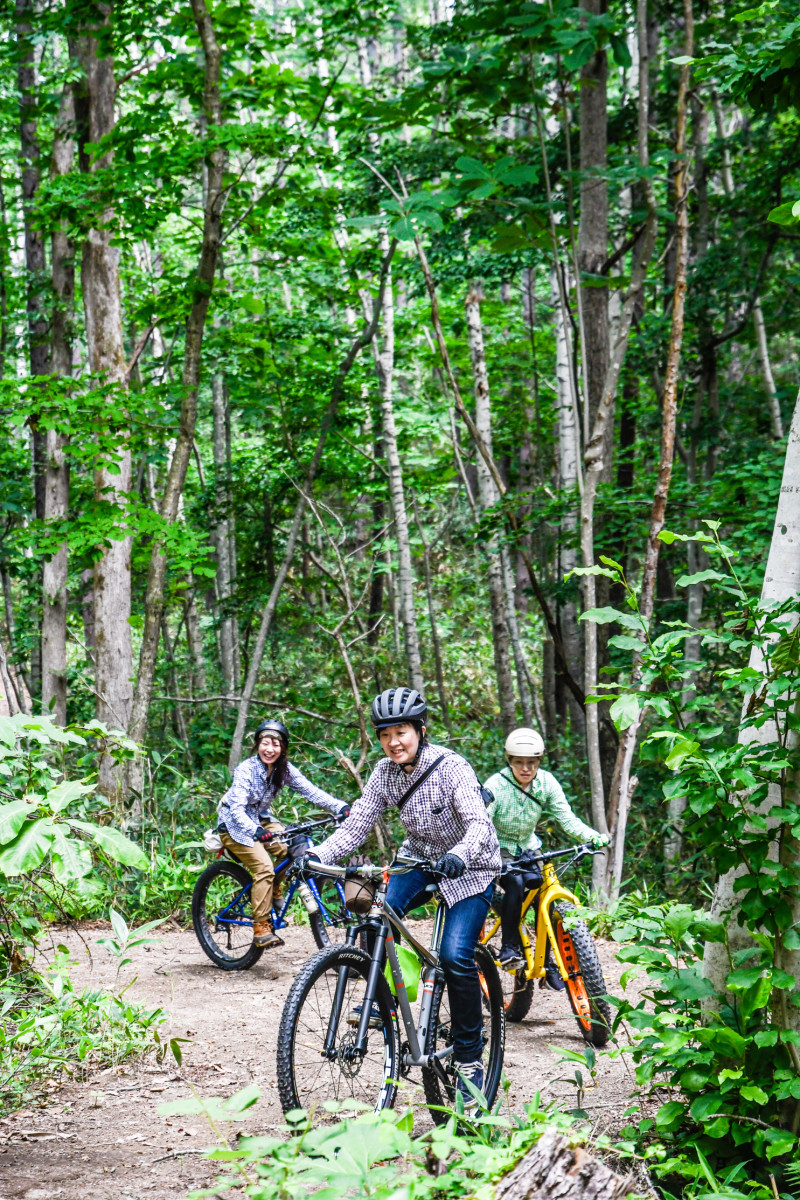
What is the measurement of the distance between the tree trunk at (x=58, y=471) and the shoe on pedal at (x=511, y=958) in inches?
261

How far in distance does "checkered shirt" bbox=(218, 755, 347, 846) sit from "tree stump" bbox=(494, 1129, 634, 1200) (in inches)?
168

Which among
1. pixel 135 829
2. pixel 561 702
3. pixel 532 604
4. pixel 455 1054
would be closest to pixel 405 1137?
pixel 455 1054

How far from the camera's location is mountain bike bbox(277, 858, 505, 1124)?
3660mm

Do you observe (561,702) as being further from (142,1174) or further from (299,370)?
(142,1174)

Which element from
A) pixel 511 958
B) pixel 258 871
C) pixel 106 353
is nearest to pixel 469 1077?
pixel 511 958

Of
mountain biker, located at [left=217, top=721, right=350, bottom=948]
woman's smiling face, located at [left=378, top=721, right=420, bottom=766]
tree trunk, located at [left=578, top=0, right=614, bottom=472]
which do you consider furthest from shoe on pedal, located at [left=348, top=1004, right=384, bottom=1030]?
tree trunk, located at [left=578, top=0, right=614, bottom=472]

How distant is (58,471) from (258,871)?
5658 mm

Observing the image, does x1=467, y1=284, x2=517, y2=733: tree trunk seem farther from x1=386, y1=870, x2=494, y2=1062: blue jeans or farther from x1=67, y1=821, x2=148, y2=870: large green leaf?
x1=67, y1=821, x2=148, y2=870: large green leaf

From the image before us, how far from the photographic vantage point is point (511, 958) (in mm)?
5375

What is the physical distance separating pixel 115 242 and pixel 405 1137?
9.08m

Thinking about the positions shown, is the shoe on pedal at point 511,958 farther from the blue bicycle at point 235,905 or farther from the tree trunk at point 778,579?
the tree trunk at point 778,579

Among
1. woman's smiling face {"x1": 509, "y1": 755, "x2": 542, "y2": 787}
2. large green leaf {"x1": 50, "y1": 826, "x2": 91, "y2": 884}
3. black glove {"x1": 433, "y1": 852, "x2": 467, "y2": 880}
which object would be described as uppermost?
large green leaf {"x1": 50, "y1": 826, "x2": 91, "y2": 884}

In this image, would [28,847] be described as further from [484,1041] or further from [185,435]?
[185,435]

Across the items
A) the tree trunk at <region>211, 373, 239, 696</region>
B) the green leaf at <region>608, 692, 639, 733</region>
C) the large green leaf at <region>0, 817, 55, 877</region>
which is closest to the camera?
the large green leaf at <region>0, 817, 55, 877</region>
